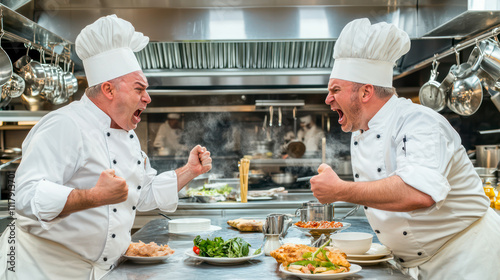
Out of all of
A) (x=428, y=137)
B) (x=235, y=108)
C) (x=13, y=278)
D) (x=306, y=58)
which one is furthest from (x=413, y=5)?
(x=13, y=278)

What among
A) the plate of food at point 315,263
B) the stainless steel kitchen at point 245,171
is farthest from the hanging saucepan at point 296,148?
the plate of food at point 315,263

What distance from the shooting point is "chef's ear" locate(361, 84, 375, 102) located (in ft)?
7.03

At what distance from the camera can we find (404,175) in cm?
174

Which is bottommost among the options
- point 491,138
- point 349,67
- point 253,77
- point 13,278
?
point 13,278

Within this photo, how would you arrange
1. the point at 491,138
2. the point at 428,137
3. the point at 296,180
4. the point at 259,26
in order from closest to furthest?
the point at 428,137 → the point at 259,26 → the point at 491,138 → the point at 296,180

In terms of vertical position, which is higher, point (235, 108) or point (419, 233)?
point (235, 108)

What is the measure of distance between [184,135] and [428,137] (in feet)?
14.5

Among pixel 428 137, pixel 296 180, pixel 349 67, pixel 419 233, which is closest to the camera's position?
pixel 428 137

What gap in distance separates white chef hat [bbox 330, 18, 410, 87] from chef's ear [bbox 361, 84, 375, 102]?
2 centimetres

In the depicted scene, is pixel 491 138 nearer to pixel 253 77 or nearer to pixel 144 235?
pixel 253 77

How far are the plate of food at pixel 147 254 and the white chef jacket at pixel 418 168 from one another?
2.93 feet

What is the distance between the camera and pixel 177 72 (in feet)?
17.2

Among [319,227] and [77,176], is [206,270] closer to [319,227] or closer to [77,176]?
[319,227]

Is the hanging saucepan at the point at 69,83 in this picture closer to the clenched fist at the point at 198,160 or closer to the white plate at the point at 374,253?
the clenched fist at the point at 198,160
